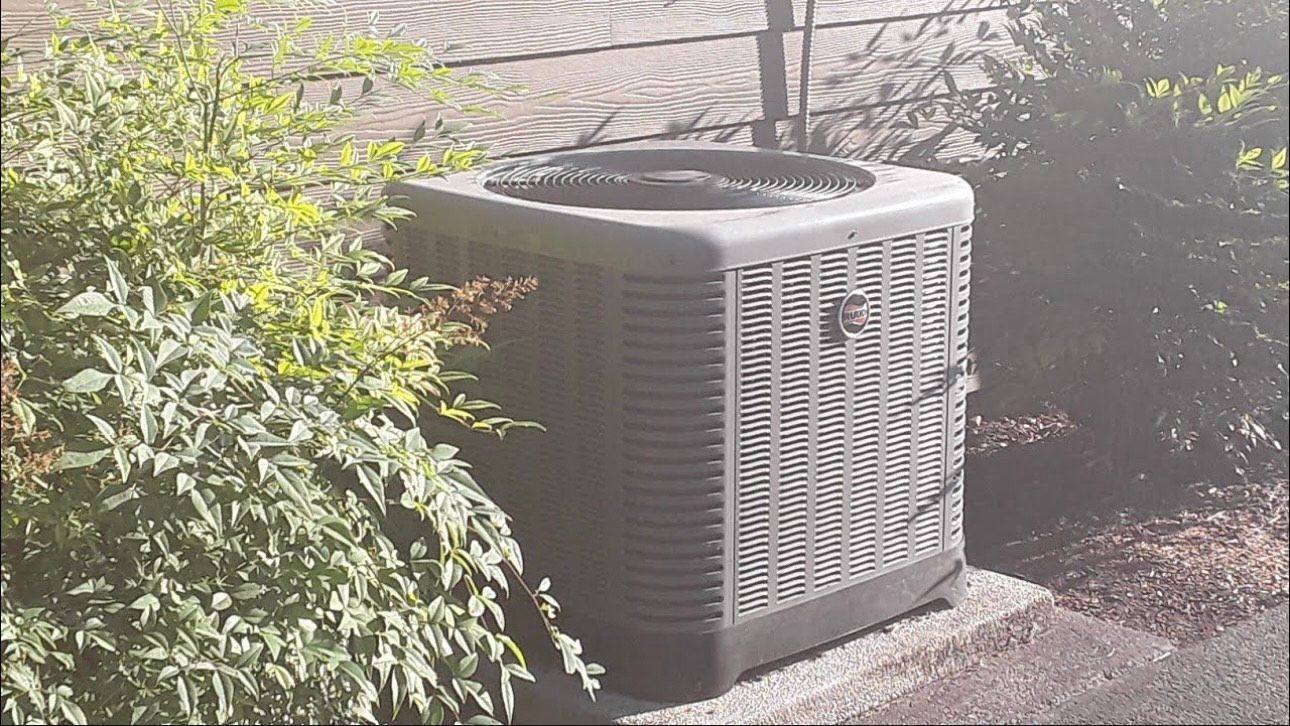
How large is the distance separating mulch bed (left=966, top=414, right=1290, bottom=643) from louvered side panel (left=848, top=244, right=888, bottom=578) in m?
0.66

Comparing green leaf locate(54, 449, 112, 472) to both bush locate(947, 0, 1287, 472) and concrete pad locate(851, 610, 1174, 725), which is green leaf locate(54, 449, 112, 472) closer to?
concrete pad locate(851, 610, 1174, 725)

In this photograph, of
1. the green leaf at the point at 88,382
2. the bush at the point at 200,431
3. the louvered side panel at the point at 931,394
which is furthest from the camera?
the louvered side panel at the point at 931,394

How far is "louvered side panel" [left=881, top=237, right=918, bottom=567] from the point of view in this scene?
258 centimetres

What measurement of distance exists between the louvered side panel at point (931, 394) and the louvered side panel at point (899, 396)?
0.02 m

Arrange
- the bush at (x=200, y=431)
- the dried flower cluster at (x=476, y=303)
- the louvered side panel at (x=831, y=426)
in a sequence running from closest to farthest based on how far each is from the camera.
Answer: the bush at (x=200, y=431) < the dried flower cluster at (x=476, y=303) < the louvered side panel at (x=831, y=426)

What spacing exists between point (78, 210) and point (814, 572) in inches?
48.3

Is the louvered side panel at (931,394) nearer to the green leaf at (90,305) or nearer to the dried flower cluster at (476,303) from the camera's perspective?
→ the dried flower cluster at (476,303)

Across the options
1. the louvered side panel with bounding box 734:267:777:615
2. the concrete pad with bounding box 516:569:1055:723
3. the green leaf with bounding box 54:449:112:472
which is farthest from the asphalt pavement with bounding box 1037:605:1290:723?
the green leaf with bounding box 54:449:112:472

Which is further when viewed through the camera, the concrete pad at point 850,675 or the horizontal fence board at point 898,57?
the horizontal fence board at point 898,57

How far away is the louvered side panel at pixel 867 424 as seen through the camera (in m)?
2.54

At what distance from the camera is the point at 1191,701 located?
283 cm

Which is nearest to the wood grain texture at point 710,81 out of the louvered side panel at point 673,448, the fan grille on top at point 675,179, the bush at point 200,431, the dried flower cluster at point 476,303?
the fan grille on top at point 675,179

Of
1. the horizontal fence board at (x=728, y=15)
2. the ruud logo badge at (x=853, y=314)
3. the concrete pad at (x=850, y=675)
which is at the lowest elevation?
the concrete pad at (x=850, y=675)

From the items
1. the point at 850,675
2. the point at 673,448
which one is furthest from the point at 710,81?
the point at 850,675
